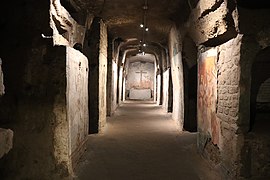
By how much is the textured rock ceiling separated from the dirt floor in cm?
366

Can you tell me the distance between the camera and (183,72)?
8227 mm

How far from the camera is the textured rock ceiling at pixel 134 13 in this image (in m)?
6.68

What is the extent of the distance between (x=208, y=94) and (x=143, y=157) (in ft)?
6.74

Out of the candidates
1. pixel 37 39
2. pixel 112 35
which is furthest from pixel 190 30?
pixel 112 35

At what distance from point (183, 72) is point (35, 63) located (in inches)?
206

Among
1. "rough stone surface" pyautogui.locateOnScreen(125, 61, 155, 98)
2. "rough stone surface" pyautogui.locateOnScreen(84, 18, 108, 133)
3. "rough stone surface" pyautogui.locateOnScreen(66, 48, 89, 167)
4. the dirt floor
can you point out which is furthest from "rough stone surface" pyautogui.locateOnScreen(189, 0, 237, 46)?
"rough stone surface" pyautogui.locateOnScreen(125, 61, 155, 98)

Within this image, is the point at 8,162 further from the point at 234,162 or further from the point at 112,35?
the point at 112,35

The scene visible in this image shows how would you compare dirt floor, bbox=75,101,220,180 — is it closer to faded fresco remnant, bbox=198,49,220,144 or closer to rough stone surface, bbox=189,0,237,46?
faded fresco remnant, bbox=198,49,220,144

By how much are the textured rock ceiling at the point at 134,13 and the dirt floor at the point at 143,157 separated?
366 cm

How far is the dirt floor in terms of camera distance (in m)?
4.52

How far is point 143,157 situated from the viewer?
554 cm

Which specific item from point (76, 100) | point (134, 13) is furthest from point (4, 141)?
point (134, 13)

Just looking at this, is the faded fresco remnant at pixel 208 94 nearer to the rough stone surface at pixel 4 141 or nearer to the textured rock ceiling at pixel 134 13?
the textured rock ceiling at pixel 134 13

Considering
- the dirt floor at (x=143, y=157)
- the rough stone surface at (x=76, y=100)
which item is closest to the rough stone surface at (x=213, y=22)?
the dirt floor at (x=143, y=157)
